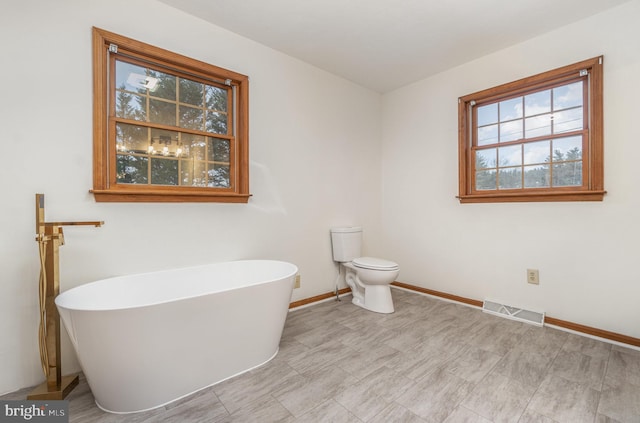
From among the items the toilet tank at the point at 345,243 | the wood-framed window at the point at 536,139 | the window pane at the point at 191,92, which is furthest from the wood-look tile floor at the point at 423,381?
the window pane at the point at 191,92

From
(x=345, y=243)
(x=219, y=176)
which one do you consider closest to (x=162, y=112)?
(x=219, y=176)

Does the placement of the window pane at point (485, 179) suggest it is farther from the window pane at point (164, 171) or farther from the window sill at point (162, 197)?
the window pane at point (164, 171)

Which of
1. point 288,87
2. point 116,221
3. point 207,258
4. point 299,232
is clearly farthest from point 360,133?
point 116,221

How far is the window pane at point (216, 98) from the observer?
7.81 ft

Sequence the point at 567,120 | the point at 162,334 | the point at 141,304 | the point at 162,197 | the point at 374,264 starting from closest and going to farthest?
1. the point at 162,334
2. the point at 141,304
3. the point at 162,197
4. the point at 567,120
5. the point at 374,264

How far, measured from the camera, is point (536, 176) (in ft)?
8.30

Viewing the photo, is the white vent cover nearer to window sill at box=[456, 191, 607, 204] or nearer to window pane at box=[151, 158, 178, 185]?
window sill at box=[456, 191, 607, 204]

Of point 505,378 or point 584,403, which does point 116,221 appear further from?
point 584,403

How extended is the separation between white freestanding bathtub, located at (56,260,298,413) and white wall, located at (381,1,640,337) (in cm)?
195

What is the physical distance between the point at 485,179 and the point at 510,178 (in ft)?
0.71

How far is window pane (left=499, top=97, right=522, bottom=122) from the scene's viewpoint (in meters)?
2.65

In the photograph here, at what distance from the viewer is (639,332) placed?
6.64ft

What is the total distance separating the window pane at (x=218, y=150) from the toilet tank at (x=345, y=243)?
131 cm

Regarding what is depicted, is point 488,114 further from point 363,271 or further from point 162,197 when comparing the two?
point 162,197
